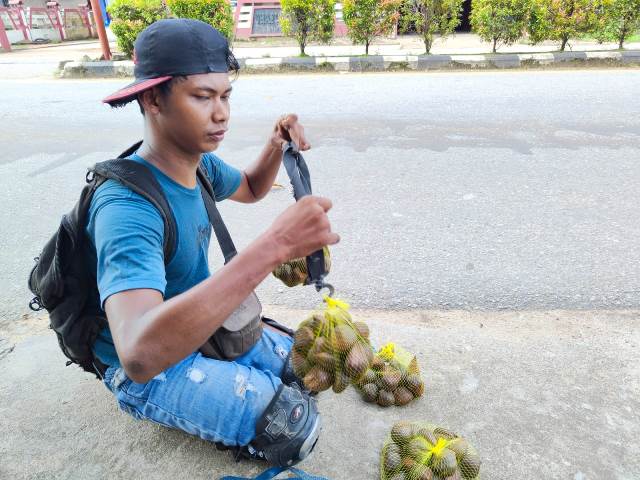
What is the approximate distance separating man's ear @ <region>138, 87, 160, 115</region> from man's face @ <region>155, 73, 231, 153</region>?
0.02m

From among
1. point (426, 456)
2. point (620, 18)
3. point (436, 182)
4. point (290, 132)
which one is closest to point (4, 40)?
point (620, 18)

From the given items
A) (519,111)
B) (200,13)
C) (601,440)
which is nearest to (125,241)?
(601,440)

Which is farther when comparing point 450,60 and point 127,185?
point 450,60

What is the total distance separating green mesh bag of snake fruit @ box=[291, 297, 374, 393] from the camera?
5.92 ft

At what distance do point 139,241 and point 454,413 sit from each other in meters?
1.52

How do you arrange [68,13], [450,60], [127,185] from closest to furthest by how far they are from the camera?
1. [127,185]
2. [450,60]
3. [68,13]

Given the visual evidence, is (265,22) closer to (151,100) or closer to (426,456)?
(151,100)

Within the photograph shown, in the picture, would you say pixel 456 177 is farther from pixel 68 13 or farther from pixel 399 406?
pixel 68 13

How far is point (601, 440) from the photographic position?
2031 millimetres

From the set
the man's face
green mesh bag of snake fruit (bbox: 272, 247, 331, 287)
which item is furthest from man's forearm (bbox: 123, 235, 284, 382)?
green mesh bag of snake fruit (bbox: 272, 247, 331, 287)

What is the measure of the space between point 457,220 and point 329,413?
221 centimetres

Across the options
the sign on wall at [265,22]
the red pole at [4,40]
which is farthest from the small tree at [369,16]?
the red pole at [4,40]

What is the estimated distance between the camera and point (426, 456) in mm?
1805

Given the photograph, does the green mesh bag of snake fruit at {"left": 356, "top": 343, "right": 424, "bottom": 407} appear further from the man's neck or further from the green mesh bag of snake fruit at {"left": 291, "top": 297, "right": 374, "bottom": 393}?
the man's neck
